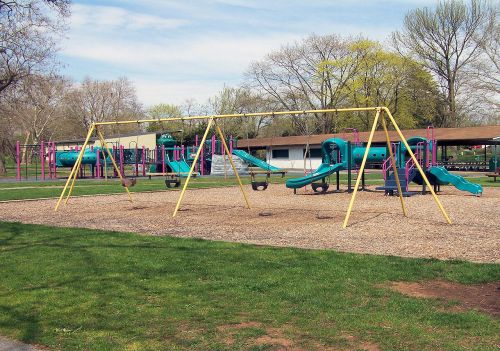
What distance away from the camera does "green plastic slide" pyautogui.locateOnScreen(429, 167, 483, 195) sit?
1964 cm

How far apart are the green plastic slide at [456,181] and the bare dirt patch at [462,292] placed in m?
13.5

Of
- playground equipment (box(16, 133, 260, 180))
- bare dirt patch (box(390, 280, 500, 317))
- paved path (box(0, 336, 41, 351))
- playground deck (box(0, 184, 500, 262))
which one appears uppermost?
playground equipment (box(16, 133, 260, 180))

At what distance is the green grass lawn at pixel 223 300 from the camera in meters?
4.99

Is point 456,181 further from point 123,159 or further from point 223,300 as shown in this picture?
point 123,159

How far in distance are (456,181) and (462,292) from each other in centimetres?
1412

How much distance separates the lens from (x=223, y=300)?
6.23 metres

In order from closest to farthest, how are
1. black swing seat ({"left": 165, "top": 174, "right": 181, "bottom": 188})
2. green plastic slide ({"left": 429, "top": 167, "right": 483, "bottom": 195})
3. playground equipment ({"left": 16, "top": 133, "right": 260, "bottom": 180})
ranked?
green plastic slide ({"left": 429, "top": 167, "right": 483, "bottom": 195}) < black swing seat ({"left": 165, "top": 174, "right": 181, "bottom": 188}) < playground equipment ({"left": 16, "top": 133, "right": 260, "bottom": 180})

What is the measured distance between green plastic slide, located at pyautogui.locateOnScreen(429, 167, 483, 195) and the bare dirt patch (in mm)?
13523

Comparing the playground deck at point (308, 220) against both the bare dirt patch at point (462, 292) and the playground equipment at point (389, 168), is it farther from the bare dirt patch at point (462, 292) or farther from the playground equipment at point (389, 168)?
the bare dirt patch at point (462, 292)

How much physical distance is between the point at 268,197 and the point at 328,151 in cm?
363

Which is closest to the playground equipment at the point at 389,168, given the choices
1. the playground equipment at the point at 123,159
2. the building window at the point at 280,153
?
the playground equipment at the point at 123,159

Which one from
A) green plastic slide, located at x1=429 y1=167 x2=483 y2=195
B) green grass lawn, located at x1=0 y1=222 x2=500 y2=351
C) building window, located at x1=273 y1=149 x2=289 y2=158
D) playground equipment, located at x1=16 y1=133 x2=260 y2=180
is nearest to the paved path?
green grass lawn, located at x1=0 y1=222 x2=500 y2=351

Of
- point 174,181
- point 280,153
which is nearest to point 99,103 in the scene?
point 280,153

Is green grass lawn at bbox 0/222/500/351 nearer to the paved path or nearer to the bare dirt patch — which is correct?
the paved path
